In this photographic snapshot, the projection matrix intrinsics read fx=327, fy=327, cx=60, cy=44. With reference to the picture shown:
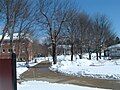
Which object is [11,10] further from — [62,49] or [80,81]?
[62,49]

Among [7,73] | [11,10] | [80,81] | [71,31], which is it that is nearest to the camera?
[7,73]

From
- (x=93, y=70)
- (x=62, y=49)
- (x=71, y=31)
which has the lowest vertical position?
(x=93, y=70)

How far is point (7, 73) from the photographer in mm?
8836

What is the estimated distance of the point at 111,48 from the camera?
99.1m

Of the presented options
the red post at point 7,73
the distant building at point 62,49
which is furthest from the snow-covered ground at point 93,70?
the distant building at point 62,49

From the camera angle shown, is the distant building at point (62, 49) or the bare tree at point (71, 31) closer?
the bare tree at point (71, 31)

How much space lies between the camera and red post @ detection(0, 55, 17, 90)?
866cm

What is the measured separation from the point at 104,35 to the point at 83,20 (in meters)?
15.2

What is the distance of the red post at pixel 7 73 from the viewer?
8.66 metres

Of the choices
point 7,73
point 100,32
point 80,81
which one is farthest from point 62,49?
point 7,73

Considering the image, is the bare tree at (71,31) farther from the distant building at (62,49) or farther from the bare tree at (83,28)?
the distant building at (62,49)

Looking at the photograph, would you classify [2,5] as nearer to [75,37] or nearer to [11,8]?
[11,8]

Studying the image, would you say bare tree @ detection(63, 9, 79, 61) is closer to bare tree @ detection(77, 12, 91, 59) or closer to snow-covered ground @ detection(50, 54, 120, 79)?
bare tree @ detection(77, 12, 91, 59)

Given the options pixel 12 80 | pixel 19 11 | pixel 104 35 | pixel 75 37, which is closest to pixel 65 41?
pixel 75 37
